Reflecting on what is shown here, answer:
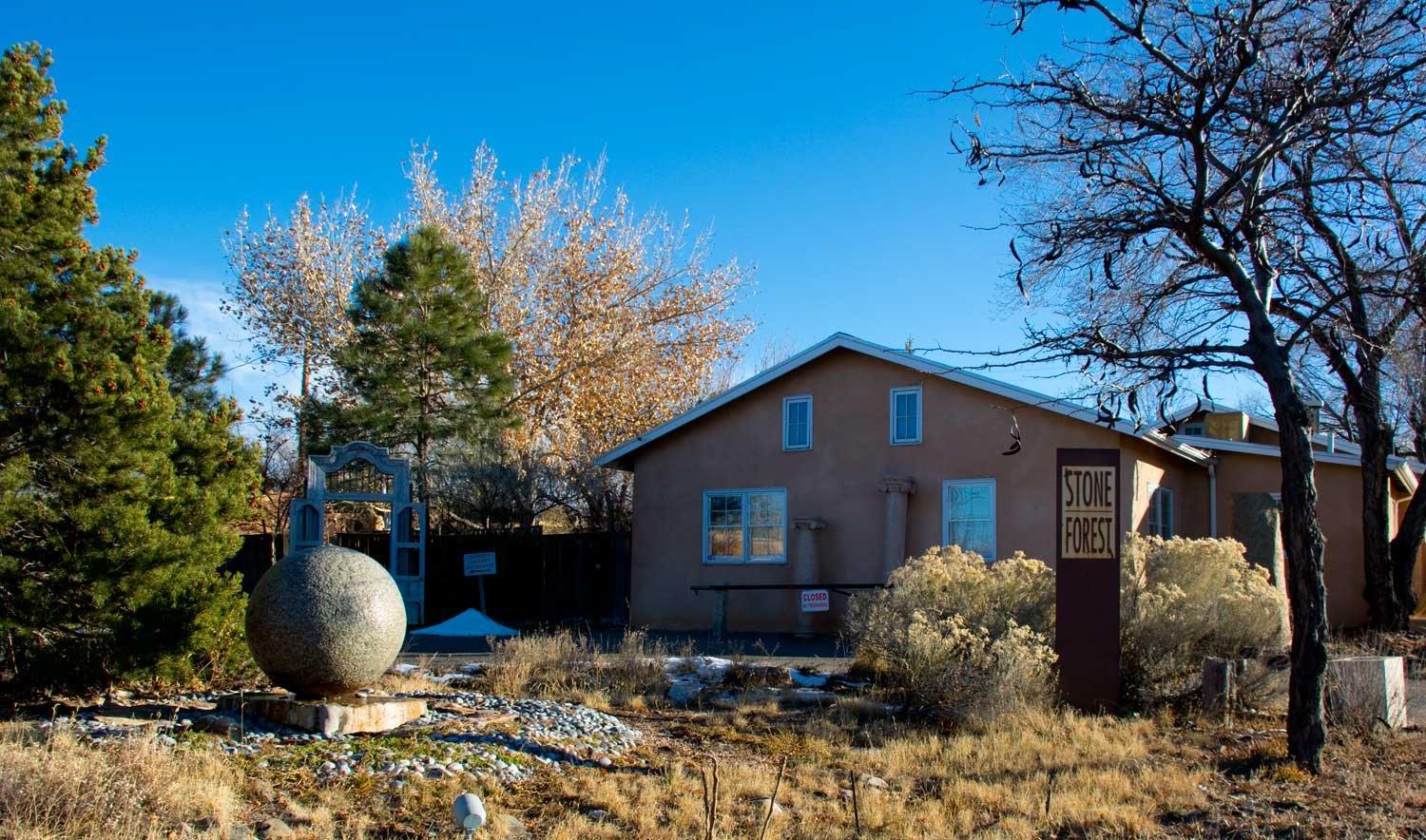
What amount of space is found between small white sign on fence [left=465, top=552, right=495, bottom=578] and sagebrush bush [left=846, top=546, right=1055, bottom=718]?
31.9 feet

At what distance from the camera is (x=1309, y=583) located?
9031 millimetres

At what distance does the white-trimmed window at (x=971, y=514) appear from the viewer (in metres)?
19.2

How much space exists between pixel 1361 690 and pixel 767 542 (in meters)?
11.8

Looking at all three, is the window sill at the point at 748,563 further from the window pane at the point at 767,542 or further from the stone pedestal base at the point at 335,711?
the stone pedestal base at the point at 335,711

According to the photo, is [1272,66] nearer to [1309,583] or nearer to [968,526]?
[1309,583]

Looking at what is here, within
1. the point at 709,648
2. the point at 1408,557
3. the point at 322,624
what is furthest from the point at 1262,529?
the point at 322,624

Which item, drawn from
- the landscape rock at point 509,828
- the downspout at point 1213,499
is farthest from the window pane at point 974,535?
the landscape rock at point 509,828

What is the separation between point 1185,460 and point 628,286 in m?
16.4

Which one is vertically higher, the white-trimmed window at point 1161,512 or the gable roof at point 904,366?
the gable roof at point 904,366

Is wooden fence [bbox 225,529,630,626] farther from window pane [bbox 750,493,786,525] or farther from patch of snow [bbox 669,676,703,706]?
patch of snow [bbox 669,676,703,706]

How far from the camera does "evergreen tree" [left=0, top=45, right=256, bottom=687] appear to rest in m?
10.9

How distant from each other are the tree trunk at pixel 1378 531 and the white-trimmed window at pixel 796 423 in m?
8.57

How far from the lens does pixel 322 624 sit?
9.60 metres

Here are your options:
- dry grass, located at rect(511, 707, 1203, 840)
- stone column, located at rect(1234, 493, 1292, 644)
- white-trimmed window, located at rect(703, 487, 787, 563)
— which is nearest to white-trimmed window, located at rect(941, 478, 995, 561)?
white-trimmed window, located at rect(703, 487, 787, 563)
